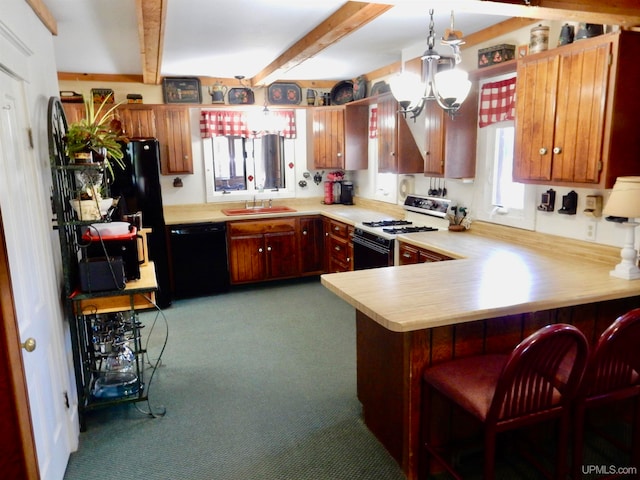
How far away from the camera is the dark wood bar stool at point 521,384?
159 centimetres

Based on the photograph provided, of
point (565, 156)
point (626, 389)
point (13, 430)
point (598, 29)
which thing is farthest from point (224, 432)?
point (598, 29)

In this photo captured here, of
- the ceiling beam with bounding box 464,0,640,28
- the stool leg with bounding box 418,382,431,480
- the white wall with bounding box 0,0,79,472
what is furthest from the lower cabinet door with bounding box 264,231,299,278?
the ceiling beam with bounding box 464,0,640,28

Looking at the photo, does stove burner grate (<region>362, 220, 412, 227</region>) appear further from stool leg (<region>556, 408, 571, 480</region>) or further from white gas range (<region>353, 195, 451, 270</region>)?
stool leg (<region>556, 408, 571, 480</region>)

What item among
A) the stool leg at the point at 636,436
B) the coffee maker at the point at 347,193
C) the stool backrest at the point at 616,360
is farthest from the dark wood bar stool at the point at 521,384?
the coffee maker at the point at 347,193

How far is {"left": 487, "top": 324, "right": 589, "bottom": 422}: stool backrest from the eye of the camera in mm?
1569

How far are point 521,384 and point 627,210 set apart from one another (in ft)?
3.69

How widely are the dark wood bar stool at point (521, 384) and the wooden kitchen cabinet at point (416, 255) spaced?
1.34 meters

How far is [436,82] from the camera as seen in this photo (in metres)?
2.48

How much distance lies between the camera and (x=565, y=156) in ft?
8.39

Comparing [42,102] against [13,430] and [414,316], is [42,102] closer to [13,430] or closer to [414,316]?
[13,430]

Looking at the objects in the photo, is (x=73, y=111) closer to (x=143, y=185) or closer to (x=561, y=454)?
(x=143, y=185)

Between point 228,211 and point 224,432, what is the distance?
10.9ft

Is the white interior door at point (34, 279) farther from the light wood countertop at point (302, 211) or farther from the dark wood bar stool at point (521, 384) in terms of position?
the light wood countertop at point (302, 211)

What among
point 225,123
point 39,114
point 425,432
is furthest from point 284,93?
point 425,432
